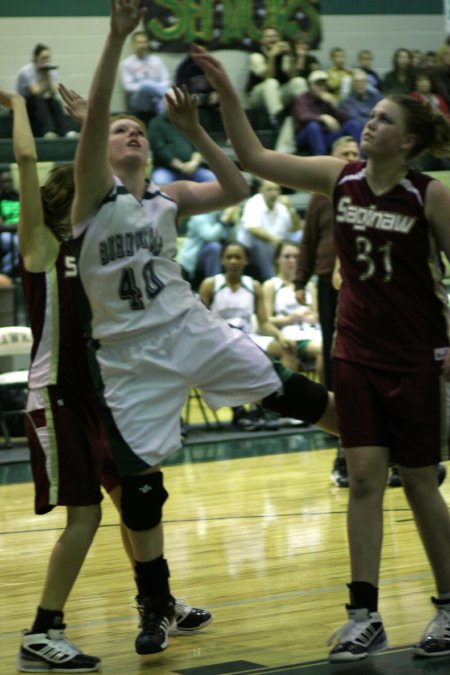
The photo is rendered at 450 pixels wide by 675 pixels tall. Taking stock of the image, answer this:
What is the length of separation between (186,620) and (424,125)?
72.3 inches

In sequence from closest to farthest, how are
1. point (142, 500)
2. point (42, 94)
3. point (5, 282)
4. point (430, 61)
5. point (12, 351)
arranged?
point (142, 500) → point (12, 351) → point (5, 282) → point (42, 94) → point (430, 61)

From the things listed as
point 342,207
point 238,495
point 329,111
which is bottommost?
point 238,495

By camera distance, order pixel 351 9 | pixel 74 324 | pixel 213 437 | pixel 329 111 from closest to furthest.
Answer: pixel 74 324 < pixel 213 437 < pixel 329 111 < pixel 351 9

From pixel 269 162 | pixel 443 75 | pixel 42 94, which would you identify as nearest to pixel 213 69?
pixel 269 162

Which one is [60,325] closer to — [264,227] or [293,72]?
[264,227]

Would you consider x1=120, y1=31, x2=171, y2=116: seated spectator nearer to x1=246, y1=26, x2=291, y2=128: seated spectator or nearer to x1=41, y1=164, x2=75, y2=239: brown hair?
x1=246, y1=26, x2=291, y2=128: seated spectator

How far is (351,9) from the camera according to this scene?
16.3 metres

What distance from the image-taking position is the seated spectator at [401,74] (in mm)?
14938

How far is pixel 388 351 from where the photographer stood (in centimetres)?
369

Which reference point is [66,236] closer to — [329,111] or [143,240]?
[143,240]

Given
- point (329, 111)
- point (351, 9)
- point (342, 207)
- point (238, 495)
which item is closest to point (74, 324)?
point (342, 207)

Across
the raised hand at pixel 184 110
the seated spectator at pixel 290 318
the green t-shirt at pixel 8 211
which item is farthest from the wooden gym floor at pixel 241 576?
the green t-shirt at pixel 8 211

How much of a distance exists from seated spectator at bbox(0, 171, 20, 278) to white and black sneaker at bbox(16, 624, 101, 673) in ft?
24.2

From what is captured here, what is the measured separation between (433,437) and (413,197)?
74 cm
